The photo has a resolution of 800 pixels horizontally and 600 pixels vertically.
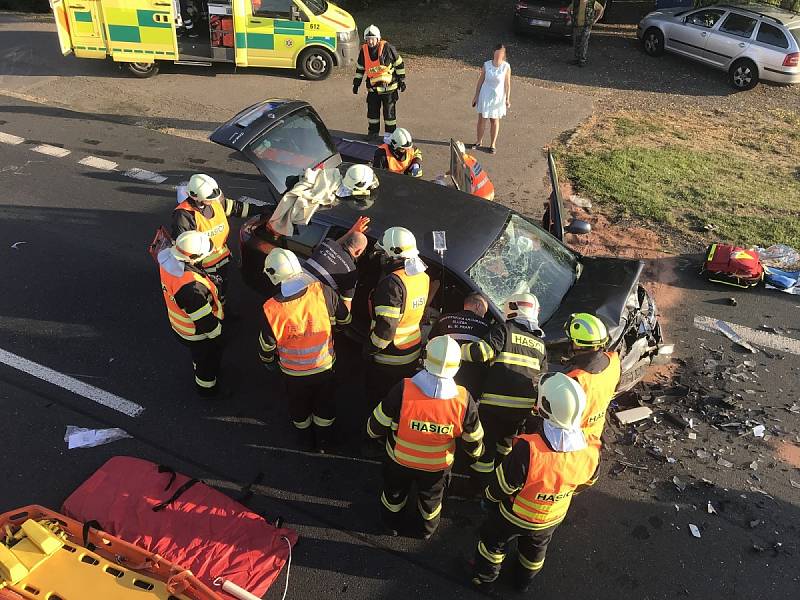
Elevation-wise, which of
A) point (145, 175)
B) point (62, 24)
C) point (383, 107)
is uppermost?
point (62, 24)

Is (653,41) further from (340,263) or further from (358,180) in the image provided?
(340,263)

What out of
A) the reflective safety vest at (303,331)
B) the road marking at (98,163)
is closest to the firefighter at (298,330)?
the reflective safety vest at (303,331)

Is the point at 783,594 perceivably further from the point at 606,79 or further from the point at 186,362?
the point at 606,79

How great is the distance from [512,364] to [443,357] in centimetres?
75

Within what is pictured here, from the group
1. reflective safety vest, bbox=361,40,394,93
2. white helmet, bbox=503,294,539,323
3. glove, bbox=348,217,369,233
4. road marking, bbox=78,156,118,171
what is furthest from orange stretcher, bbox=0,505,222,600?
reflective safety vest, bbox=361,40,394,93

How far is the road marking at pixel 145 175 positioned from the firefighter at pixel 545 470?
6812 mm

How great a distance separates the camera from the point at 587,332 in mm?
4180

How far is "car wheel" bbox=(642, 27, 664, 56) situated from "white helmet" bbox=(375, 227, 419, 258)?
1213cm

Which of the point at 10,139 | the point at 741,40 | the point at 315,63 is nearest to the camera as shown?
the point at 10,139

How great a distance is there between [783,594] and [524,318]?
8.04 ft

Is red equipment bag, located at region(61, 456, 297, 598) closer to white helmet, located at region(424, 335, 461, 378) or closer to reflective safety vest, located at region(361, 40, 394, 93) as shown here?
white helmet, located at region(424, 335, 461, 378)

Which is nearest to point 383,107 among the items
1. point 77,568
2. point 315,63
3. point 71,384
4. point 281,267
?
point 315,63

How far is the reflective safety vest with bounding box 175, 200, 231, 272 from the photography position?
5.69 m

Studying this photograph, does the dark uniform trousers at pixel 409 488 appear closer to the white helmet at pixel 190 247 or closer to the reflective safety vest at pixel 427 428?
the reflective safety vest at pixel 427 428
